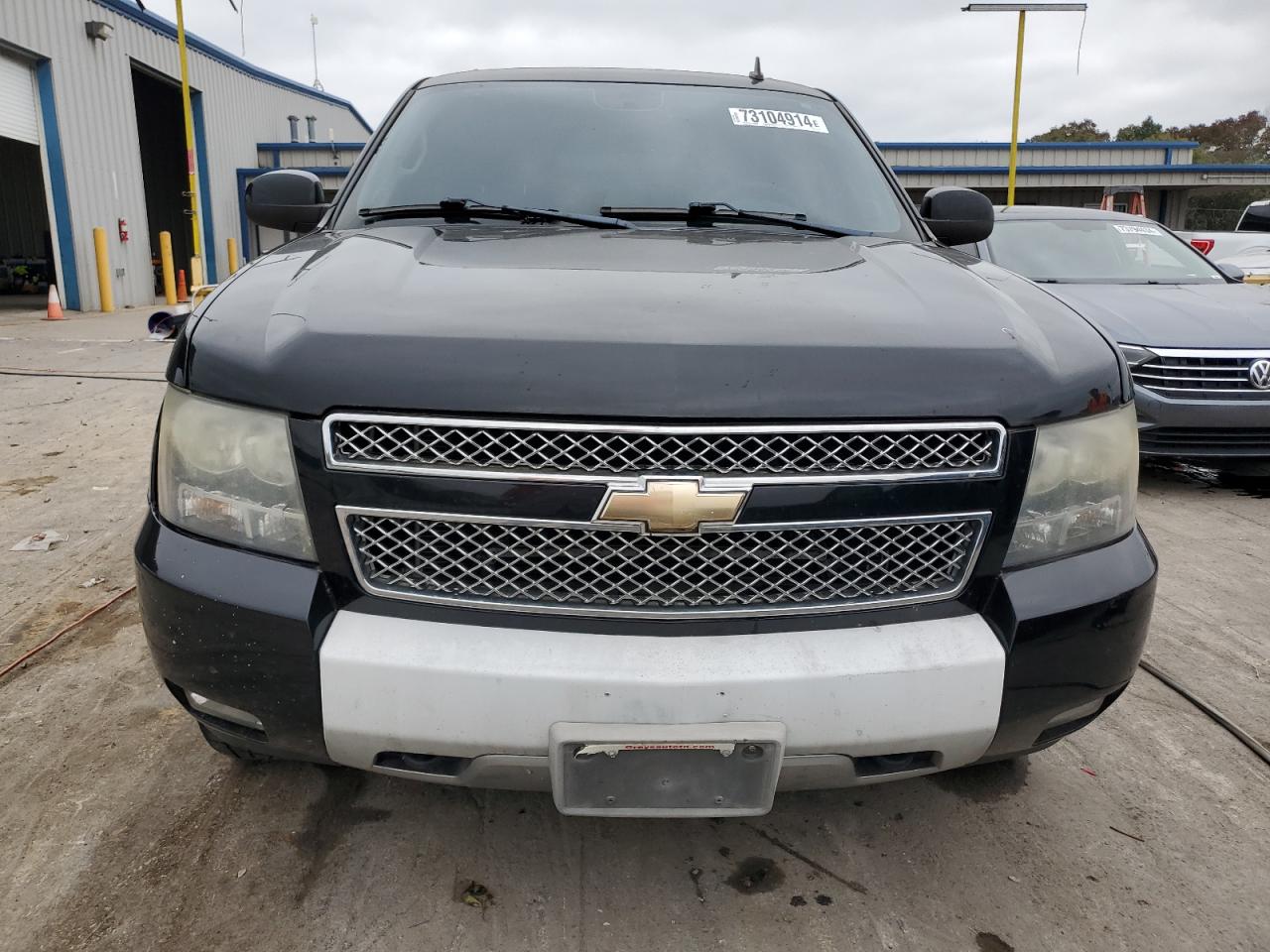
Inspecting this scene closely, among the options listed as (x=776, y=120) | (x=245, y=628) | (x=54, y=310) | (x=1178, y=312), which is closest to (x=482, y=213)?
(x=776, y=120)

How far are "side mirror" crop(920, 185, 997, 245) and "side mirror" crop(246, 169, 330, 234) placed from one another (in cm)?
186

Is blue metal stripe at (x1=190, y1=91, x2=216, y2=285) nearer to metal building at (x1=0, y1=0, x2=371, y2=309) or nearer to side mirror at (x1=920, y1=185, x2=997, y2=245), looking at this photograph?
metal building at (x1=0, y1=0, x2=371, y2=309)

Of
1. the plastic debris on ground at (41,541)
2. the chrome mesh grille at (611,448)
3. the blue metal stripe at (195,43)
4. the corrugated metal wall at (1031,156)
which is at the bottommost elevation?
the plastic debris on ground at (41,541)

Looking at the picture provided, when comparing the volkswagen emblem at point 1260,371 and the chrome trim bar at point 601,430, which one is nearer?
the chrome trim bar at point 601,430

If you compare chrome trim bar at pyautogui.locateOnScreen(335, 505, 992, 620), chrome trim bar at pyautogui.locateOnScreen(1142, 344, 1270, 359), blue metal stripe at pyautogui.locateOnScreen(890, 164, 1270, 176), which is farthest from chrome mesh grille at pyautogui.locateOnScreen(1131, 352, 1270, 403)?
blue metal stripe at pyautogui.locateOnScreen(890, 164, 1270, 176)

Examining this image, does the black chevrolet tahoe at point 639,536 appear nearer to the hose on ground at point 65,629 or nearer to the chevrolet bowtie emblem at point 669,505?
the chevrolet bowtie emblem at point 669,505

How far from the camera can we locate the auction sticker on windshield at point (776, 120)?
2.86m

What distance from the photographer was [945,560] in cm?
164

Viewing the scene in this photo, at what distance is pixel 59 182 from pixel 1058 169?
25.9 meters

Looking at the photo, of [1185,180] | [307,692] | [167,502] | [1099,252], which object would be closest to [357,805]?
[307,692]

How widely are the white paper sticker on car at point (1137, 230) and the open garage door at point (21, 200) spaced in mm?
17772

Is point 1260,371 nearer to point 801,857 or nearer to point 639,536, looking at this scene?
point 801,857

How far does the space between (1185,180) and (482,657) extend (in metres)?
34.3

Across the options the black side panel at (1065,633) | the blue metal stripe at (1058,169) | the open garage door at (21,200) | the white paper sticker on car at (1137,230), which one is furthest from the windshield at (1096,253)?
the blue metal stripe at (1058,169)
